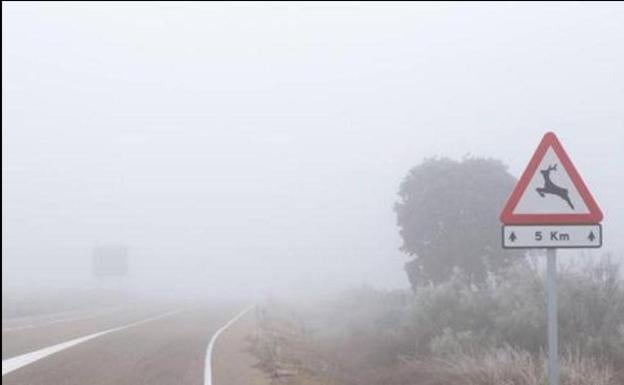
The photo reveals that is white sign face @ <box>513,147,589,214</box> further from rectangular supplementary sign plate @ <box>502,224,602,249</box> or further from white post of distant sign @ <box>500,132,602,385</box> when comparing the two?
rectangular supplementary sign plate @ <box>502,224,602,249</box>

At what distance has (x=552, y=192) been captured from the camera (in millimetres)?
9539

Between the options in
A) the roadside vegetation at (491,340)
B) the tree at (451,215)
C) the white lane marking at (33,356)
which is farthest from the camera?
the tree at (451,215)

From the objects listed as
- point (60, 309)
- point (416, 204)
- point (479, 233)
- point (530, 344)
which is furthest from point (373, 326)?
point (60, 309)

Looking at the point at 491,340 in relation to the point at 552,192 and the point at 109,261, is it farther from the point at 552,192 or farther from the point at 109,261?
the point at 109,261

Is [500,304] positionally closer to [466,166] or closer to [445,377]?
[445,377]

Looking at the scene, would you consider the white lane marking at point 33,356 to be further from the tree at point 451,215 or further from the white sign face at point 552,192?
the tree at point 451,215

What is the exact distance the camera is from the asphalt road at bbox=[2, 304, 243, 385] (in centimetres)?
1702

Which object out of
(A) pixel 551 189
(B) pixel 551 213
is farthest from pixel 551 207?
(A) pixel 551 189

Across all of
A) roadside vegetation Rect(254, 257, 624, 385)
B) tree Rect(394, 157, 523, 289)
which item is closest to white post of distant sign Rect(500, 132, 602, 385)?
roadside vegetation Rect(254, 257, 624, 385)

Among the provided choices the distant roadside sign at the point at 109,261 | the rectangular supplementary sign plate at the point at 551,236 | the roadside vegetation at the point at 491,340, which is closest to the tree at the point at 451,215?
the roadside vegetation at the point at 491,340

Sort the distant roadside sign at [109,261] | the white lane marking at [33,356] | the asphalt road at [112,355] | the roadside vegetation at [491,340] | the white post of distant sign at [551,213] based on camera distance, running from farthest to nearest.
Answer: the distant roadside sign at [109,261] → the white lane marking at [33,356] → the asphalt road at [112,355] → the roadside vegetation at [491,340] → the white post of distant sign at [551,213]

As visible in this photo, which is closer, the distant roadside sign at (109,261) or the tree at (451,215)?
the tree at (451,215)

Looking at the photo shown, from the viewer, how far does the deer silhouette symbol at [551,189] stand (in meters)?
9.51

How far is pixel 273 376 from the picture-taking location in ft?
62.3
